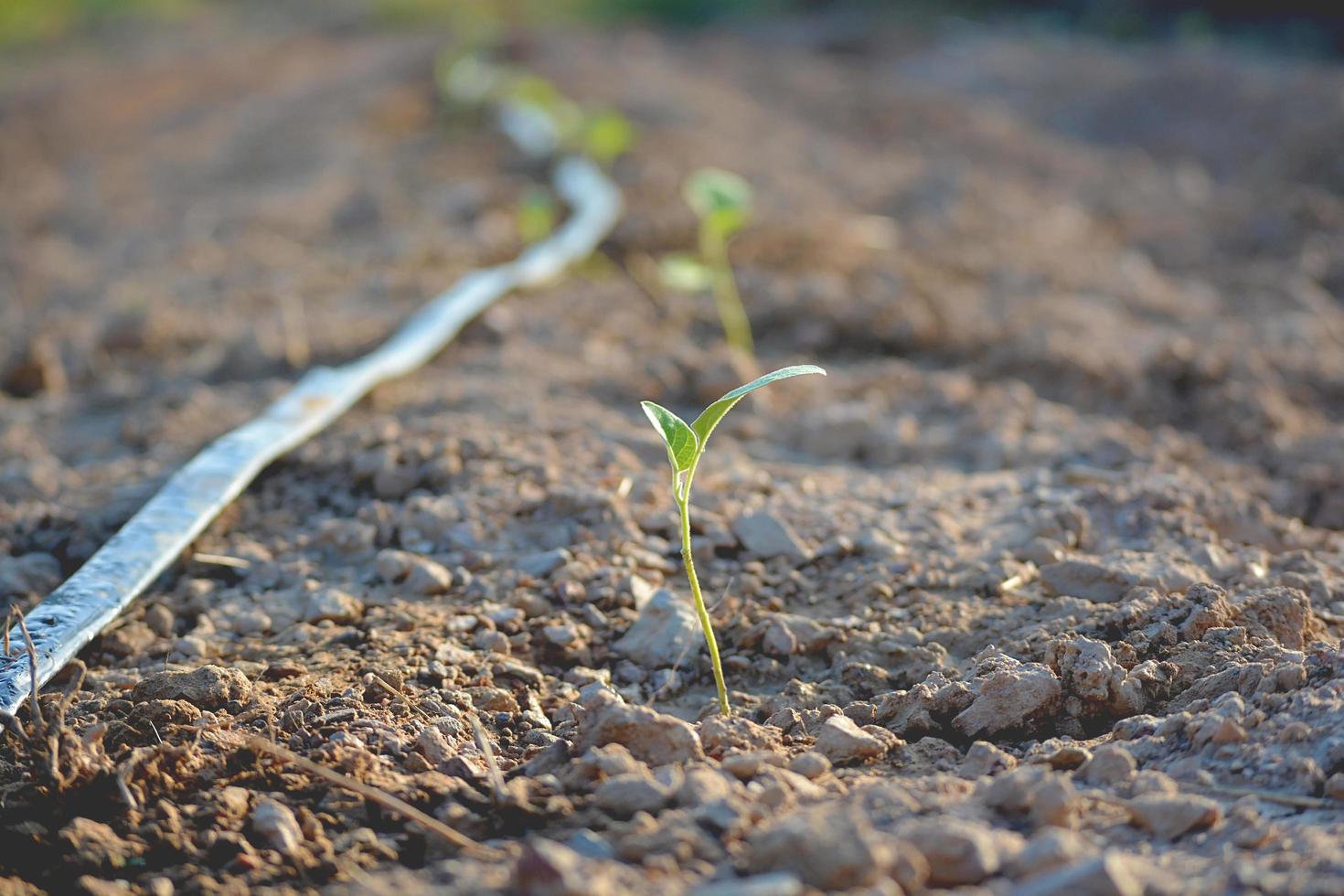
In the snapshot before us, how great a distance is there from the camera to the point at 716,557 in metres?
2.11

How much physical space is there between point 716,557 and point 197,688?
900mm

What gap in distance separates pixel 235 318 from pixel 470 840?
8.72ft

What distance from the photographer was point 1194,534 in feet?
6.88

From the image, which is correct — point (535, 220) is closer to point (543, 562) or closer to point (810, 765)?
point (543, 562)

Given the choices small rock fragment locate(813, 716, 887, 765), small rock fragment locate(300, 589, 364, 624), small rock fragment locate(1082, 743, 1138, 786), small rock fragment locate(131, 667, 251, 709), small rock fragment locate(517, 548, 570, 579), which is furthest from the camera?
small rock fragment locate(517, 548, 570, 579)

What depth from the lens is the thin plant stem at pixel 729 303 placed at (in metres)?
3.30

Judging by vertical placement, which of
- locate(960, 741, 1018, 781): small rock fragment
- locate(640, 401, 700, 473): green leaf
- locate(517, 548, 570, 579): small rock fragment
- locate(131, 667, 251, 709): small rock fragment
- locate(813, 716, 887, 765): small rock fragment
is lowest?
locate(517, 548, 570, 579): small rock fragment

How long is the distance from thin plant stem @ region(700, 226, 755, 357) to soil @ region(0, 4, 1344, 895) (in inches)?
3.1

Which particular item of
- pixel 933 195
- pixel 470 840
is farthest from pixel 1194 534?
pixel 933 195

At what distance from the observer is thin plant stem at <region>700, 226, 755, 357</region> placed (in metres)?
3.30

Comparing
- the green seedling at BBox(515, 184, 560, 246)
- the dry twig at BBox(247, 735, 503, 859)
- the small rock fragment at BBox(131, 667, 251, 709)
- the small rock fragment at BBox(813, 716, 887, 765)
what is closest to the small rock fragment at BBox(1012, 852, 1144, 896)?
the small rock fragment at BBox(813, 716, 887, 765)

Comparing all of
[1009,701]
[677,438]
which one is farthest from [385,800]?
[1009,701]

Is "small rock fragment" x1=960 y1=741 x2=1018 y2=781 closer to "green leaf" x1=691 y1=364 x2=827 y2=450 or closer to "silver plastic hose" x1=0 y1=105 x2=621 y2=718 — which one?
"green leaf" x1=691 y1=364 x2=827 y2=450

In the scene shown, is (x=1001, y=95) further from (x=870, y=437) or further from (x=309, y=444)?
(x=309, y=444)
